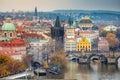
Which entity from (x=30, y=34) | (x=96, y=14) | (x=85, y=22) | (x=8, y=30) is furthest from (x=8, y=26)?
(x=85, y=22)

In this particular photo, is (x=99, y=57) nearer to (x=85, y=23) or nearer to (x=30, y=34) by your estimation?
(x=30, y=34)

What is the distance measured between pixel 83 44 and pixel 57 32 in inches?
35.9

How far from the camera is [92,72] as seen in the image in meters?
20.0

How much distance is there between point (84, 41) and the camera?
26750 mm

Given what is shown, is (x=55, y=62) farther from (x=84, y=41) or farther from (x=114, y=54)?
(x=84, y=41)

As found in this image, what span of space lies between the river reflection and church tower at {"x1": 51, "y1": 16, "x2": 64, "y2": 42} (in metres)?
2.99

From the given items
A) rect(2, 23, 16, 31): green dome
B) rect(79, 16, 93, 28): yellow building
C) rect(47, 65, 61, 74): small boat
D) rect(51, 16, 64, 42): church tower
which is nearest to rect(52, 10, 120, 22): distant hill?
rect(79, 16, 93, 28): yellow building

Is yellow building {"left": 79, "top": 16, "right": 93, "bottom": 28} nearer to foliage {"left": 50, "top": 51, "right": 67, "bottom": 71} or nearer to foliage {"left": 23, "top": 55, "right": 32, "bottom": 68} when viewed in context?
foliage {"left": 50, "top": 51, "right": 67, "bottom": 71}

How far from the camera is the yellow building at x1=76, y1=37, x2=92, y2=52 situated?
25.7 m

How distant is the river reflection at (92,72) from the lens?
18781mm

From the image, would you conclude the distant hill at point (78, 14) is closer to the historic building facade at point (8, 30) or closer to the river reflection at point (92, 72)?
the historic building facade at point (8, 30)

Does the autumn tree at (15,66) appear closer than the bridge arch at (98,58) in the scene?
Yes

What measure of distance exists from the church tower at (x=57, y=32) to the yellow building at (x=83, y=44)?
2.00ft

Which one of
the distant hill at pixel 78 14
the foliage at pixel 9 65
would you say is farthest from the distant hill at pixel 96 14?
the foliage at pixel 9 65
